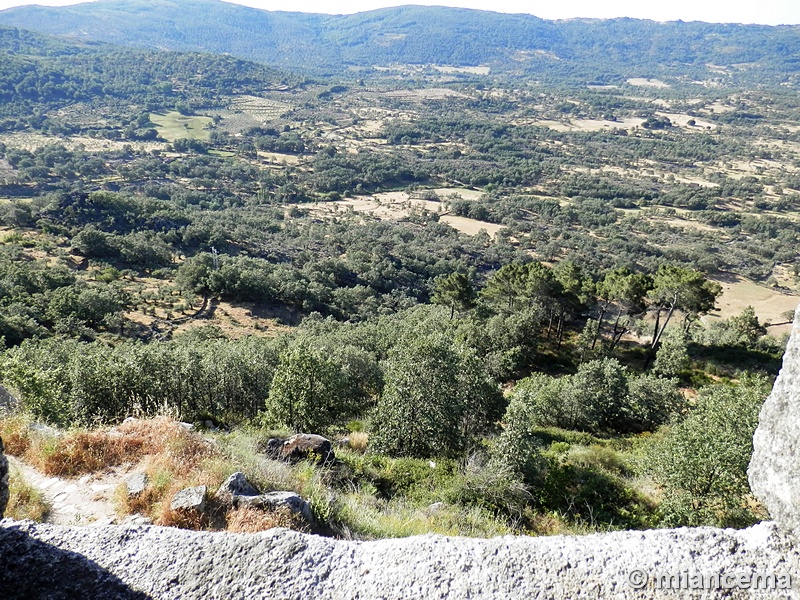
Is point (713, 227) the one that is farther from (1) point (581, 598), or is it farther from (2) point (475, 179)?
(1) point (581, 598)

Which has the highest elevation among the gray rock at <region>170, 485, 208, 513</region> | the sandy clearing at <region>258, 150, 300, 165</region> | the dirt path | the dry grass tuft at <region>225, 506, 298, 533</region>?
the gray rock at <region>170, 485, 208, 513</region>

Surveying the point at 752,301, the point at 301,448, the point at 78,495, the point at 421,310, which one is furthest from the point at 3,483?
the point at 752,301

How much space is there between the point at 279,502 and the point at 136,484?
92.8 inches

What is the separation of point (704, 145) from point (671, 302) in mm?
184872

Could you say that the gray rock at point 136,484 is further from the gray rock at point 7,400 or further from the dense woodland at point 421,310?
the gray rock at point 7,400

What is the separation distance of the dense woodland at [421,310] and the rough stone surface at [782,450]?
4.97m

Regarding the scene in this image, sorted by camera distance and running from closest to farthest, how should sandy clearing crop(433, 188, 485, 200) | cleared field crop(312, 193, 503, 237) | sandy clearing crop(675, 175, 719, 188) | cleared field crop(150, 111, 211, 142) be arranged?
cleared field crop(312, 193, 503, 237)
sandy clearing crop(433, 188, 485, 200)
sandy clearing crop(675, 175, 719, 188)
cleared field crop(150, 111, 211, 142)

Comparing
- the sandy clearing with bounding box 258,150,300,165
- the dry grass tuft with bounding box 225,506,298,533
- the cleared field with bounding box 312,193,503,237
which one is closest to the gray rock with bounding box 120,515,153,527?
the dry grass tuft with bounding box 225,506,298,533

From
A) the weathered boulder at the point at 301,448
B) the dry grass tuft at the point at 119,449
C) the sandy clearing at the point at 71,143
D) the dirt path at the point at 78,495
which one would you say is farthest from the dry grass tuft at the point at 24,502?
the sandy clearing at the point at 71,143

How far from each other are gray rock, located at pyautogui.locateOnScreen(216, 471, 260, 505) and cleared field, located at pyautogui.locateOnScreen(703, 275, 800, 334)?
5343 cm

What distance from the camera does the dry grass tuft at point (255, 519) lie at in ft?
21.4

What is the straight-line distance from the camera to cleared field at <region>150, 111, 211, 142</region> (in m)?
161

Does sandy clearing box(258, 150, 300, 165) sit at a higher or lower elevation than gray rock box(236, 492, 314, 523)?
lower

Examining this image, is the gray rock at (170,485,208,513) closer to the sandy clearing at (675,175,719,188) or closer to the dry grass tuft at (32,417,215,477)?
the dry grass tuft at (32,417,215,477)
